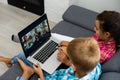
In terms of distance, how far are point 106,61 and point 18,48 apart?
1160mm

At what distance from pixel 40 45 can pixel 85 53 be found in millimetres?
585

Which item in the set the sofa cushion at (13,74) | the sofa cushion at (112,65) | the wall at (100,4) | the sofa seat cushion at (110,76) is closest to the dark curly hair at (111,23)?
the sofa cushion at (112,65)

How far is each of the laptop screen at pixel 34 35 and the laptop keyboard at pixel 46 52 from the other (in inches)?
1.9

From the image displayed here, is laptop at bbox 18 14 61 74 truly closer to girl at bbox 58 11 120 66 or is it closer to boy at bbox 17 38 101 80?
girl at bbox 58 11 120 66

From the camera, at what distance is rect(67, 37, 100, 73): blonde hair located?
1.30 metres

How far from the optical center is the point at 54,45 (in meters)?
1.83

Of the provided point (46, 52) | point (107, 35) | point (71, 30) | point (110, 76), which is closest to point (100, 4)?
point (71, 30)

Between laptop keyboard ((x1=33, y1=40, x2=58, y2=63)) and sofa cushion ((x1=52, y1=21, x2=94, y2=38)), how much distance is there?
0.29 m

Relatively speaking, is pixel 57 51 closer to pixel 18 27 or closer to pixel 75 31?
pixel 75 31

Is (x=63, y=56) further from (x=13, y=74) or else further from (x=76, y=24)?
(x=76, y=24)

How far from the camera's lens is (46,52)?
1752mm

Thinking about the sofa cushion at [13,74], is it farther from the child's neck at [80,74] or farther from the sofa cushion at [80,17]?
the sofa cushion at [80,17]

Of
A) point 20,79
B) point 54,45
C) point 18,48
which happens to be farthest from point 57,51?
point 18,48

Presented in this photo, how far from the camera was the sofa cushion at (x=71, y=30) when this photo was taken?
2.10 metres
